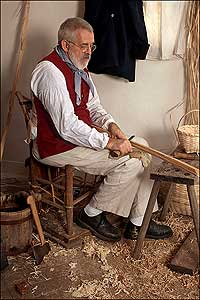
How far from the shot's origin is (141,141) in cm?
317

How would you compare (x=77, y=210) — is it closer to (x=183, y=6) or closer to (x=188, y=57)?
(x=188, y=57)

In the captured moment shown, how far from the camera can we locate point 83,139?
284 cm

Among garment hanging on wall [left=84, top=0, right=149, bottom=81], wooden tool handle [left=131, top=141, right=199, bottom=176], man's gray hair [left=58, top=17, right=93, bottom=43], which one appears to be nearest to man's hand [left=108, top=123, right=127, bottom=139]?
wooden tool handle [left=131, top=141, right=199, bottom=176]

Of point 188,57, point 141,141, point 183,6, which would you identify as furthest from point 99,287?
point 183,6

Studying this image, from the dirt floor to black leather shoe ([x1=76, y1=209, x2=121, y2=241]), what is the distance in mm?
41

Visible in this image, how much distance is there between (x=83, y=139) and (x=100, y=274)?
0.79 m

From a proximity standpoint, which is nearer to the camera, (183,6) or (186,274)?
(186,274)

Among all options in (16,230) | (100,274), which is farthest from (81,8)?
(100,274)

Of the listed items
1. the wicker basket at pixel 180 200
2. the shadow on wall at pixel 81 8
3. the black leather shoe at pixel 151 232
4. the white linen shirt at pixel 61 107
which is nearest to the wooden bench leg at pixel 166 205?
the wicker basket at pixel 180 200

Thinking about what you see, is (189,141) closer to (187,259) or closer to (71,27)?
(187,259)

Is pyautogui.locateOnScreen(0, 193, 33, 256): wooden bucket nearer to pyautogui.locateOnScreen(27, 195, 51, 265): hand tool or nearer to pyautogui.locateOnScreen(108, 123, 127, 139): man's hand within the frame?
pyautogui.locateOnScreen(27, 195, 51, 265): hand tool

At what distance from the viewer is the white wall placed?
3574 mm

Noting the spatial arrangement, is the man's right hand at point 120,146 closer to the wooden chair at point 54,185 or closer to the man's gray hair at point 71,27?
the wooden chair at point 54,185

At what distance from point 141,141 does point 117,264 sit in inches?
33.0
